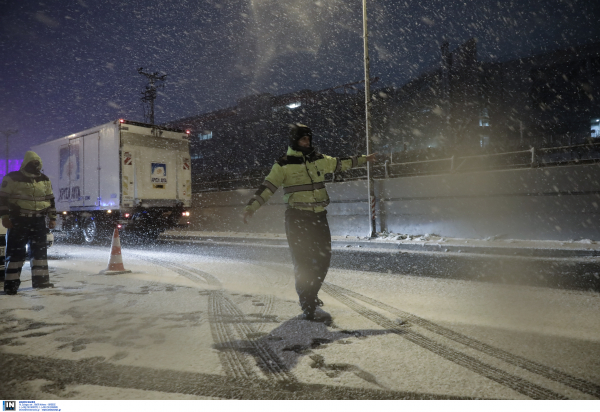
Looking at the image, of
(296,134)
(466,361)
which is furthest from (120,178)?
(466,361)

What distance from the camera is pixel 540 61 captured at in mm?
30859

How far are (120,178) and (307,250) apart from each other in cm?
1078

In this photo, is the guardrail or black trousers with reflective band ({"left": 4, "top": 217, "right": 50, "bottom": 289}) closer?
black trousers with reflective band ({"left": 4, "top": 217, "right": 50, "bottom": 289})

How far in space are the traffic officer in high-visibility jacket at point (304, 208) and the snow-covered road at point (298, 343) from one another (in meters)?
0.40

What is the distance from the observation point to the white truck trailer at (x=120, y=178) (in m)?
13.6

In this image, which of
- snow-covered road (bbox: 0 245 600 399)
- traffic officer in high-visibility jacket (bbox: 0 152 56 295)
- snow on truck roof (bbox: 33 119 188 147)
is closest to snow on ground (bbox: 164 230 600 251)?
snow-covered road (bbox: 0 245 600 399)

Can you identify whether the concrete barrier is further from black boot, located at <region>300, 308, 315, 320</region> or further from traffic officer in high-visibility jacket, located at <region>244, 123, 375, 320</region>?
black boot, located at <region>300, 308, 315, 320</region>

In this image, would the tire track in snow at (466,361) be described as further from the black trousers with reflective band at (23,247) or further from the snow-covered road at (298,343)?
the black trousers with reflective band at (23,247)

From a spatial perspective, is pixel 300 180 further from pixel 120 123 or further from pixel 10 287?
pixel 120 123

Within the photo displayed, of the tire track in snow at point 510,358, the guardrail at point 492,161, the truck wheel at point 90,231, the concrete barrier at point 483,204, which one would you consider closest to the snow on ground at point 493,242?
the concrete barrier at point 483,204

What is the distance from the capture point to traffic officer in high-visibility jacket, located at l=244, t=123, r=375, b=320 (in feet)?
14.3
